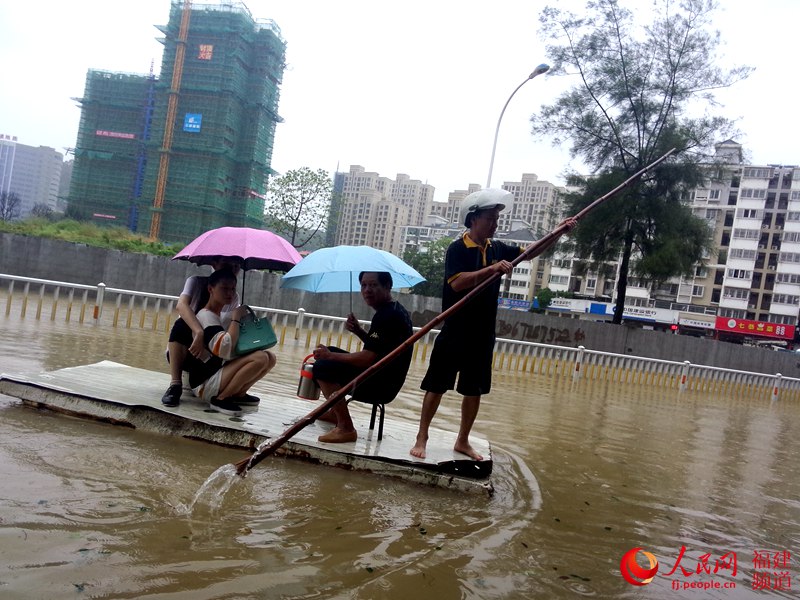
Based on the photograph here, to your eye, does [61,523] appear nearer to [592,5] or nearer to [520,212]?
[592,5]

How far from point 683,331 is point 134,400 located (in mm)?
71637

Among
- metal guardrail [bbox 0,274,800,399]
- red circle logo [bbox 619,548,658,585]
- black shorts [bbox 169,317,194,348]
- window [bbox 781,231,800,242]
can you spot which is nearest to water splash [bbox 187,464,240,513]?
black shorts [bbox 169,317,194,348]

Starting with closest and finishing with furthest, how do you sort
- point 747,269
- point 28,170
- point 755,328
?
point 755,328 < point 747,269 < point 28,170

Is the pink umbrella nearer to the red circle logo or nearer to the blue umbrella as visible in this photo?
the blue umbrella

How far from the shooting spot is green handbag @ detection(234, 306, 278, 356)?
5.09 meters

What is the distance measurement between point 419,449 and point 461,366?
661mm

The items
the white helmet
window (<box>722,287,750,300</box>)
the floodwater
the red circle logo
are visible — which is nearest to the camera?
the floodwater

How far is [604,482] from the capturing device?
17.9ft

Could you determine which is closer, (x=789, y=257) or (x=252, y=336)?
(x=252, y=336)

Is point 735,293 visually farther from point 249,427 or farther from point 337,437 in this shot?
point 249,427

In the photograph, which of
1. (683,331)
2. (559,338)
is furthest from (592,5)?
(683,331)

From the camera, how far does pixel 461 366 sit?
450cm

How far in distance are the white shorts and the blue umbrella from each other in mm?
913

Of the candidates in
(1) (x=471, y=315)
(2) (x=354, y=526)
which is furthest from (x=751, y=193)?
(2) (x=354, y=526)
